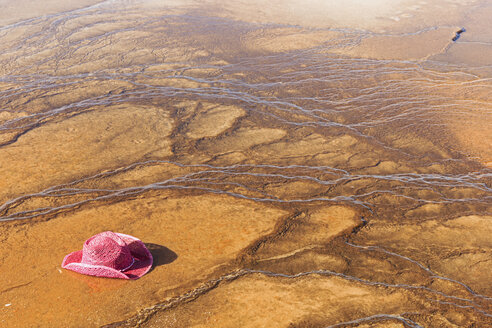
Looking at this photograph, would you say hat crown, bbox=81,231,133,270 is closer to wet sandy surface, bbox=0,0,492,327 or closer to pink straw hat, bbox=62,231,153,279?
pink straw hat, bbox=62,231,153,279

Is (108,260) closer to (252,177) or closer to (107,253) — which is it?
(107,253)

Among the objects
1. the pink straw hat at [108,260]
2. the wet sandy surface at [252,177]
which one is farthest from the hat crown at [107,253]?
the wet sandy surface at [252,177]

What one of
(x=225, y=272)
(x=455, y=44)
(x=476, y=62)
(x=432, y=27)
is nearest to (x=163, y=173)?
(x=225, y=272)

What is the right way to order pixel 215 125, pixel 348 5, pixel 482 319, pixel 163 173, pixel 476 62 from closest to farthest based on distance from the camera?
1. pixel 482 319
2. pixel 163 173
3. pixel 215 125
4. pixel 476 62
5. pixel 348 5

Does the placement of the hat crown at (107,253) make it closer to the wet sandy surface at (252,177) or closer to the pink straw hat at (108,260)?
the pink straw hat at (108,260)

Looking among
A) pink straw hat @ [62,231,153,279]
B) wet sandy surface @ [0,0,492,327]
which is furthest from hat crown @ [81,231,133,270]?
wet sandy surface @ [0,0,492,327]

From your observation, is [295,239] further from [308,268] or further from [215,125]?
[215,125]
